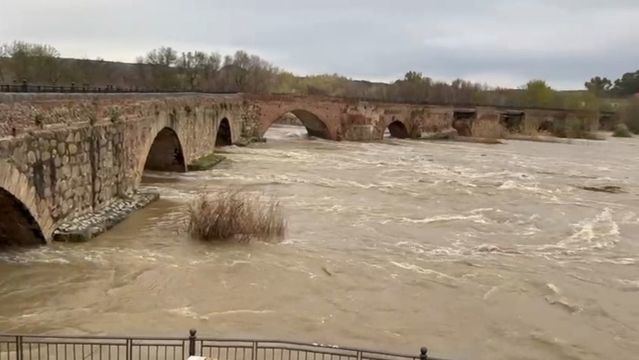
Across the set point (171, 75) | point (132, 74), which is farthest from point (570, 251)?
point (132, 74)

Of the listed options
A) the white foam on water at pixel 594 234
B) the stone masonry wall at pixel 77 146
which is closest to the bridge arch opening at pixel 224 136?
the stone masonry wall at pixel 77 146

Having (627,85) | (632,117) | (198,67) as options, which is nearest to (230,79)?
(198,67)

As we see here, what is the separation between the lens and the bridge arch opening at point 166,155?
27.5 m

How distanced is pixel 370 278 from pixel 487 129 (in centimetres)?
5388

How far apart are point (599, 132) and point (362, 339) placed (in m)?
76.0

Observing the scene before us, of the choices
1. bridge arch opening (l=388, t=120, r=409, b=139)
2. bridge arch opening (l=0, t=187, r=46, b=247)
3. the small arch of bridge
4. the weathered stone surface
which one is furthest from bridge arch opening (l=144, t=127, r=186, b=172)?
bridge arch opening (l=388, t=120, r=409, b=139)

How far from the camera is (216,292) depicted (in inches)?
490

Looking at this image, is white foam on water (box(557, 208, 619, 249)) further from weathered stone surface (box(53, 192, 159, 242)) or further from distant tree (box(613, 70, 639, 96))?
distant tree (box(613, 70, 639, 96))

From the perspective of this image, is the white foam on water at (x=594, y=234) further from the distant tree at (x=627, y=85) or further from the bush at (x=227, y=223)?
the distant tree at (x=627, y=85)

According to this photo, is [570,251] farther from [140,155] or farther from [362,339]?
[140,155]

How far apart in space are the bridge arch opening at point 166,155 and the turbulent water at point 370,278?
8.79 ft

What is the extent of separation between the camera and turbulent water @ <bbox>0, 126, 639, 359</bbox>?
10891mm

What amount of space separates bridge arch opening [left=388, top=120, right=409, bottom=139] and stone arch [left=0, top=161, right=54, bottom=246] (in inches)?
1892

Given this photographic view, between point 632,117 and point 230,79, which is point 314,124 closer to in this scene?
point 230,79
